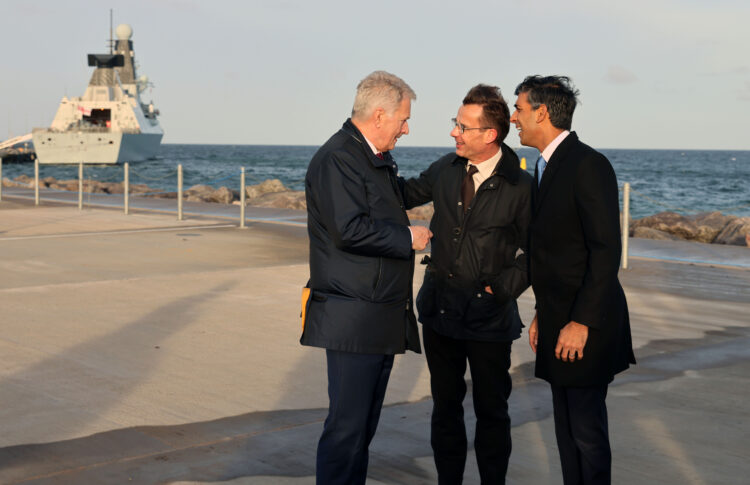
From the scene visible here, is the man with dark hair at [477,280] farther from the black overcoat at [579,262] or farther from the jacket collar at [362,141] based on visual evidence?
the jacket collar at [362,141]

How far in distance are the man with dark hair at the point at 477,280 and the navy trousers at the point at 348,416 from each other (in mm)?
453

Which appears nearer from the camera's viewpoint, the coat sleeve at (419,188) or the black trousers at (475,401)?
the black trousers at (475,401)

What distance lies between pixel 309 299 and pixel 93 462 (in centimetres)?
144

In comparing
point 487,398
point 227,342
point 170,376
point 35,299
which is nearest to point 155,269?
point 35,299

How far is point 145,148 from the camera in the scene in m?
77.5

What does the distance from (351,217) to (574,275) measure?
0.83 metres

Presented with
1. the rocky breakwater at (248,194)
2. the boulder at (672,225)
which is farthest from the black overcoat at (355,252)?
the rocky breakwater at (248,194)

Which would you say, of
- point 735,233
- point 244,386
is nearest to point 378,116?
point 244,386

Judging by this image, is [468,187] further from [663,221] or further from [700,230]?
[663,221]

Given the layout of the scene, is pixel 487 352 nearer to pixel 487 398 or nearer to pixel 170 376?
pixel 487 398

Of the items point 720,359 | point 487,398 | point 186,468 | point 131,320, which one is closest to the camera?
point 487,398

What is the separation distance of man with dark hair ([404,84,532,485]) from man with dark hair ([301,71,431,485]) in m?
0.32

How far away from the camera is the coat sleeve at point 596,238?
3254 millimetres

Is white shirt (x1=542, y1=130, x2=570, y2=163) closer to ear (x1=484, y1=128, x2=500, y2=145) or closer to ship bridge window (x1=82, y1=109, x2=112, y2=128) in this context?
ear (x1=484, y1=128, x2=500, y2=145)
